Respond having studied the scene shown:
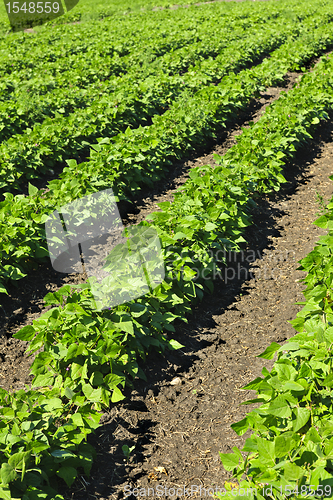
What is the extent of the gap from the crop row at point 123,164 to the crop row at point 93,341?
1119 millimetres

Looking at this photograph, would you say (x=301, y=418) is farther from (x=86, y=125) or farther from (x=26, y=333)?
(x=86, y=125)

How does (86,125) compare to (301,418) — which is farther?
(86,125)

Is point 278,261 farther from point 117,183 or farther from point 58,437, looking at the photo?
point 58,437

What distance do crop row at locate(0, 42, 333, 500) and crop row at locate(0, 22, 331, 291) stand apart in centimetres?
112

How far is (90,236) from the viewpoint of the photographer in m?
5.32

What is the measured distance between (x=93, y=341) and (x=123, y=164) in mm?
3447

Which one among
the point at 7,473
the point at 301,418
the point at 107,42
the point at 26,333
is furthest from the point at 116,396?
the point at 107,42

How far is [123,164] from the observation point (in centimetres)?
577

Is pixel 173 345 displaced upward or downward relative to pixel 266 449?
downward

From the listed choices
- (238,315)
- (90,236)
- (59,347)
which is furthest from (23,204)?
(238,315)

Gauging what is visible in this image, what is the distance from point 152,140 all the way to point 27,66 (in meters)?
8.40

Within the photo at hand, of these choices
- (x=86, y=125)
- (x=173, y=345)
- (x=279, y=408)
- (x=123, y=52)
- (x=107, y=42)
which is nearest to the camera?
(x=279, y=408)

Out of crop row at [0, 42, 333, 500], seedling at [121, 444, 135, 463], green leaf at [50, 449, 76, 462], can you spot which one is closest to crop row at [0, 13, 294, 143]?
crop row at [0, 42, 333, 500]

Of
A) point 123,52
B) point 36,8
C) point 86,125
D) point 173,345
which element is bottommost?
point 173,345
